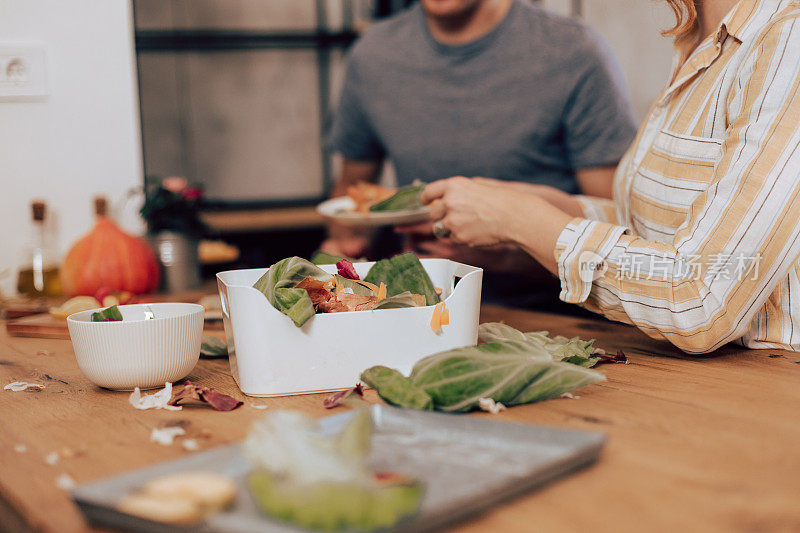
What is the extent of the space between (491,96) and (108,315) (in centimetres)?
137

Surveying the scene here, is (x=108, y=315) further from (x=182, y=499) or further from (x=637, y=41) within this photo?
(x=637, y=41)

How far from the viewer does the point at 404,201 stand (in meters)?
1.57

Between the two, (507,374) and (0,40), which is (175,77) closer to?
(0,40)

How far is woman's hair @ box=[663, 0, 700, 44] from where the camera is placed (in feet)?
4.03

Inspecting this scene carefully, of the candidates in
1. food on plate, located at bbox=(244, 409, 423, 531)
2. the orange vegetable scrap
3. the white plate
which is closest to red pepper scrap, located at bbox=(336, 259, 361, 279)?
the orange vegetable scrap

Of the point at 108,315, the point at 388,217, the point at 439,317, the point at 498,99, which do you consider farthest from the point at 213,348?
the point at 498,99

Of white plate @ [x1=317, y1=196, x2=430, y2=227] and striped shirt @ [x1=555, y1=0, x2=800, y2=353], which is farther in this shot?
white plate @ [x1=317, y1=196, x2=430, y2=227]

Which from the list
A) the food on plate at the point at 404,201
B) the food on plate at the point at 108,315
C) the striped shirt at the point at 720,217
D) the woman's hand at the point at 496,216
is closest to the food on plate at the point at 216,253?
the food on plate at the point at 404,201

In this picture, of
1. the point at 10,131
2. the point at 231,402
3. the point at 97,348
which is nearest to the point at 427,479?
the point at 231,402

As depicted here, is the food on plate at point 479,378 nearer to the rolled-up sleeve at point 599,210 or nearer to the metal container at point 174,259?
the rolled-up sleeve at point 599,210

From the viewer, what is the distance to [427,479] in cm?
59

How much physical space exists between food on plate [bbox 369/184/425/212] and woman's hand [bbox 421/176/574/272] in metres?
0.20

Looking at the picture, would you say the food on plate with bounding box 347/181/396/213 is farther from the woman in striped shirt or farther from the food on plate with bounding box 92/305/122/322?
the food on plate with bounding box 92/305/122/322

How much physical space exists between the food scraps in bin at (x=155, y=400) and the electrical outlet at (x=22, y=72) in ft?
3.81
